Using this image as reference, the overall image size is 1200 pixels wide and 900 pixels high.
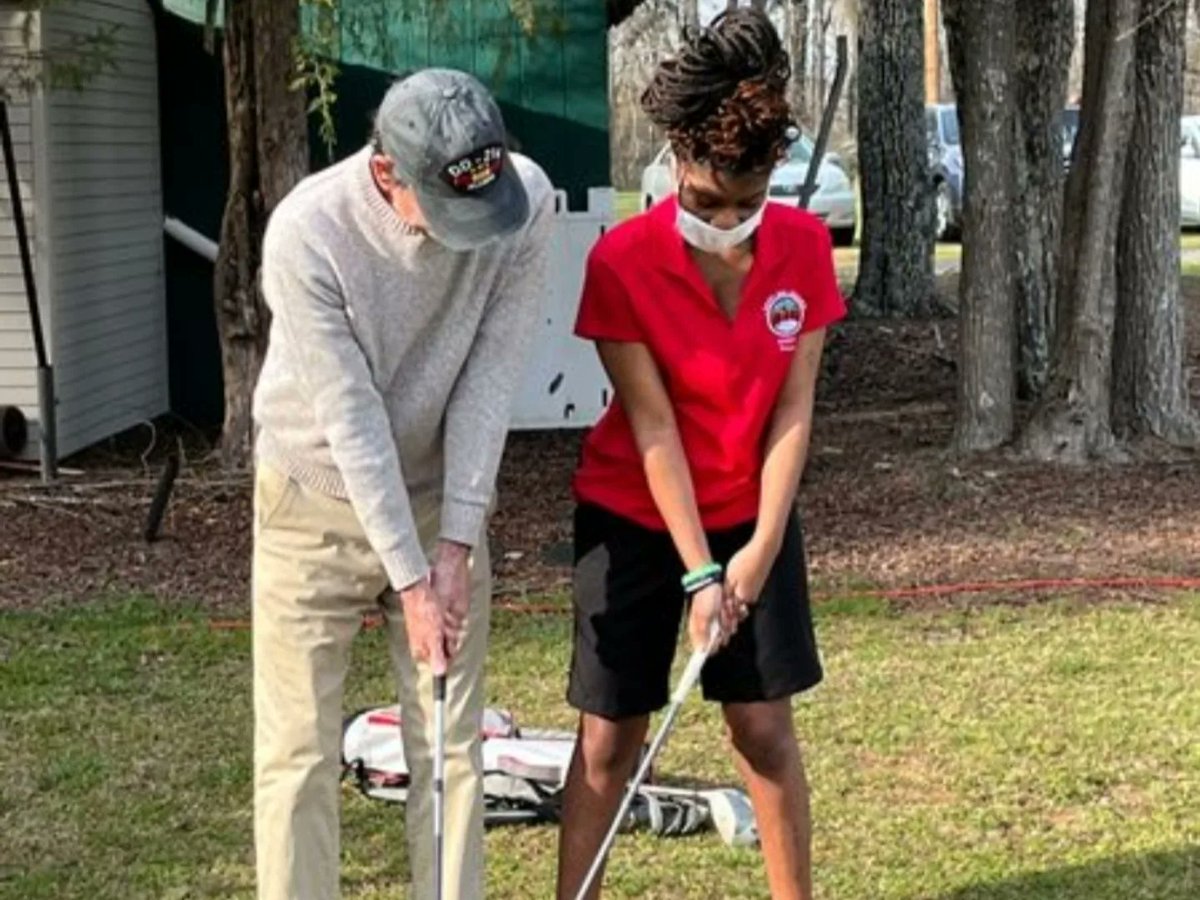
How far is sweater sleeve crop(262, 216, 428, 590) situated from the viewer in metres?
3.04

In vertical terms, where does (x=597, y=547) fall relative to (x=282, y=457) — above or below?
below

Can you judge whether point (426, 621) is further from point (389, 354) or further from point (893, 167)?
point (893, 167)

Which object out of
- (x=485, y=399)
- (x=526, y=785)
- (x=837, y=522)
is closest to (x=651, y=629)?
(x=485, y=399)

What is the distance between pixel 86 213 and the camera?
31.2 ft

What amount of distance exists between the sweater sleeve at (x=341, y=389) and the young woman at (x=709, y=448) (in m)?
0.45

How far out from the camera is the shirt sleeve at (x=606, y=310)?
3330 mm

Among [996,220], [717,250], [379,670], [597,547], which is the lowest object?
[379,670]

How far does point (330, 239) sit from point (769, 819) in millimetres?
1313

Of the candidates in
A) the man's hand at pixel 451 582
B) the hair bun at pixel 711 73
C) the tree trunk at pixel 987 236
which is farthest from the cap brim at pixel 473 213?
the tree trunk at pixel 987 236

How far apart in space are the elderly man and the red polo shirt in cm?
17

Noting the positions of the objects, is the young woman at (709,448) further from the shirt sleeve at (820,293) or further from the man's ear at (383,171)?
the man's ear at (383,171)

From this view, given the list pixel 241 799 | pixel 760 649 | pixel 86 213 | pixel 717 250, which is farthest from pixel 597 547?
pixel 86 213

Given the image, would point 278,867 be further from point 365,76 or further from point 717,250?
point 365,76

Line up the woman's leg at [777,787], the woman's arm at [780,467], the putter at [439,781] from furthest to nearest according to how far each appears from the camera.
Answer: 1. the woman's leg at [777,787]
2. the woman's arm at [780,467]
3. the putter at [439,781]
